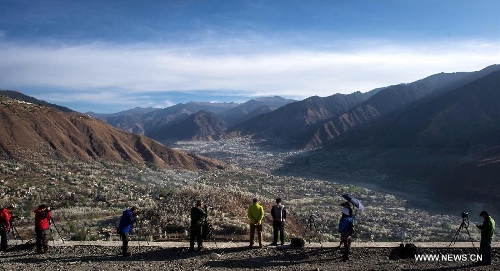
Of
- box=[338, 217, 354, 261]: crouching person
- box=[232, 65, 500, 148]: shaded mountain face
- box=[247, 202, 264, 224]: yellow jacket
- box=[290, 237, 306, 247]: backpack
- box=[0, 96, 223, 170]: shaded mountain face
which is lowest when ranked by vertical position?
box=[290, 237, 306, 247]: backpack

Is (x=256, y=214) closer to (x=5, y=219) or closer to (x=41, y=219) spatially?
(x=41, y=219)

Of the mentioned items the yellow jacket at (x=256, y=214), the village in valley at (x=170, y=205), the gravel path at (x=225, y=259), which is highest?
the yellow jacket at (x=256, y=214)

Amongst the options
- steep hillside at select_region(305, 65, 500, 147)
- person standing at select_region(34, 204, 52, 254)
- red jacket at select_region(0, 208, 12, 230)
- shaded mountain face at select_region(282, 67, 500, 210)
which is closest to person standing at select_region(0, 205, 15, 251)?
red jacket at select_region(0, 208, 12, 230)

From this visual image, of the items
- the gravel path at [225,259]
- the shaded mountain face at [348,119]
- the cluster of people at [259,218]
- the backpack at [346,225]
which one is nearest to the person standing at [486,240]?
the gravel path at [225,259]

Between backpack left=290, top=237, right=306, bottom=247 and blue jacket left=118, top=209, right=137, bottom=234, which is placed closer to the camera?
blue jacket left=118, top=209, right=137, bottom=234

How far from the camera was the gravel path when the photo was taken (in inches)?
412

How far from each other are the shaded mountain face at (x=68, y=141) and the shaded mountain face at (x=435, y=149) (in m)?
26.7

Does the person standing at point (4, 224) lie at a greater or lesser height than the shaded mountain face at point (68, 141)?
lesser

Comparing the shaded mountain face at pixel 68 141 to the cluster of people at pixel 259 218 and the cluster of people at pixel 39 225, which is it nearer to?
the cluster of people at pixel 39 225

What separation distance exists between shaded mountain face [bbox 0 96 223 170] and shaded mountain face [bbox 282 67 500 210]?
2672cm

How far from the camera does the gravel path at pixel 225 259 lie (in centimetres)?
1047

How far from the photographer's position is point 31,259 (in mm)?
11359

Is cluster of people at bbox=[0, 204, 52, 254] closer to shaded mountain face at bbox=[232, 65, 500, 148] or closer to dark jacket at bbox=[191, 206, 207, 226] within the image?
dark jacket at bbox=[191, 206, 207, 226]

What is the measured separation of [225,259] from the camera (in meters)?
11.1
